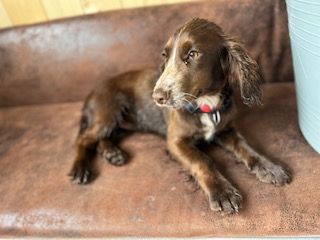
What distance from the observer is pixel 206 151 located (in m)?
1.76

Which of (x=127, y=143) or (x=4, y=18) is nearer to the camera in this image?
(x=127, y=143)

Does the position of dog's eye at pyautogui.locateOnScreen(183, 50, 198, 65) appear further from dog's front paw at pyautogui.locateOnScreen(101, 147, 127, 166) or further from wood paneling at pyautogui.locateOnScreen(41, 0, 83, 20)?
wood paneling at pyautogui.locateOnScreen(41, 0, 83, 20)

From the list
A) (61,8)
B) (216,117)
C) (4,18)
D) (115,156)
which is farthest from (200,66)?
(4,18)

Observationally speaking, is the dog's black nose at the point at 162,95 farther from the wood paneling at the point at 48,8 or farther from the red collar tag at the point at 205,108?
the wood paneling at the point at 48,8

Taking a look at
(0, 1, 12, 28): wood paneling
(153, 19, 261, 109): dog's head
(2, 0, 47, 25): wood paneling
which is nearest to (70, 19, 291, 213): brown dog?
(153, 19, 261, 109): dog's head

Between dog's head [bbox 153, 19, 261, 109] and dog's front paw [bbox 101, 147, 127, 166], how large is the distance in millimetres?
384

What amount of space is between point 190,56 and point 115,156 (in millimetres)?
559

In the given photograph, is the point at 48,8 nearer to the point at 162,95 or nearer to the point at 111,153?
the point at 111,153

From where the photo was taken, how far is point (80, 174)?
171 centimetres

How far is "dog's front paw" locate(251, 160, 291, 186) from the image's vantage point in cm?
146

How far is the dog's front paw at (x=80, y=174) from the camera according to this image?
170cm

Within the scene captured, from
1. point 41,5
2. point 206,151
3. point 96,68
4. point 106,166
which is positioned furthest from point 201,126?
point 41,5

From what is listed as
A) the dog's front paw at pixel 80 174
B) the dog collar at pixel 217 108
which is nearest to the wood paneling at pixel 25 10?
the dog's front paw at pixel 80 174

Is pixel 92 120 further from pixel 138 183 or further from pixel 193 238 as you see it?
pixel 193 238
